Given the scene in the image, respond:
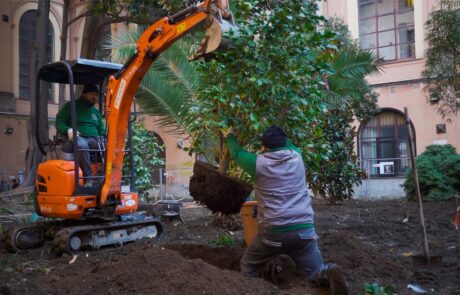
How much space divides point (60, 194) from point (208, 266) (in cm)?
362

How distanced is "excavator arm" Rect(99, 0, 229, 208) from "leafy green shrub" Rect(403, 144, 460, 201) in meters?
10.4

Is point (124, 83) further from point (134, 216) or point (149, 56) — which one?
point (134, 216)

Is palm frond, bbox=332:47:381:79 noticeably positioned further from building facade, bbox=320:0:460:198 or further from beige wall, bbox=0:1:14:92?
beige wall, bbox=0:1:14:92

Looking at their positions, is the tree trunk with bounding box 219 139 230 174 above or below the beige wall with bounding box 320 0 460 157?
below

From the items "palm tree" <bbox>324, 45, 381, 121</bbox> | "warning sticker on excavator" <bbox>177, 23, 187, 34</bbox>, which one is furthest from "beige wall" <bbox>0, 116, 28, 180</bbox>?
"warning sticker on excavator" <bbox>177, 23, 187, 34</bbox>

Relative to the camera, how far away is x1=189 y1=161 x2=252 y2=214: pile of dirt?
6.04 metres

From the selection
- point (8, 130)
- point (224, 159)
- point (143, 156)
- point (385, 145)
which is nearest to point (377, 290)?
point (224, 159)

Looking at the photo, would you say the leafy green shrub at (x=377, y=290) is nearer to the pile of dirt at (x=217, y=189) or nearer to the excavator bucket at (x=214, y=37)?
the pile of dirt at (x=217, y=189)

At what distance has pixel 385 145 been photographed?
A: 2212 centimetres

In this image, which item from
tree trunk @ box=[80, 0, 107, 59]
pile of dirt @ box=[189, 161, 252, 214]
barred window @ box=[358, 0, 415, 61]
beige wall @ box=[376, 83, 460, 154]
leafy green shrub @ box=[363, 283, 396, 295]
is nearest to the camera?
leafy green shrub @ box=[363, 283, 396, 295]

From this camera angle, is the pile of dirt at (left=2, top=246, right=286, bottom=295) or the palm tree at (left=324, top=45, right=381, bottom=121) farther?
the palm tree at (left=324, top=45, right=381, bottom=121)

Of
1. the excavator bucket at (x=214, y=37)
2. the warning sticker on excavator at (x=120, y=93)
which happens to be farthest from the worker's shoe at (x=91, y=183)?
the excavator bucket at (x=214, y=37)

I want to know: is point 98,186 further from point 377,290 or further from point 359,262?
point 377,290

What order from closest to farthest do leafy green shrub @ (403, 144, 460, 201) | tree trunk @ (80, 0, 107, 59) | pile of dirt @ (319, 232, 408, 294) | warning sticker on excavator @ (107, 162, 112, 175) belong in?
pile of dirt @ (319, 232, 408, 294)
warning sticker on excavator @ (107, 162, 112, 175)
tree trunk @ (80, 0, 107, 59)
leafy green shrub @ (403, 144, 460, 201)
